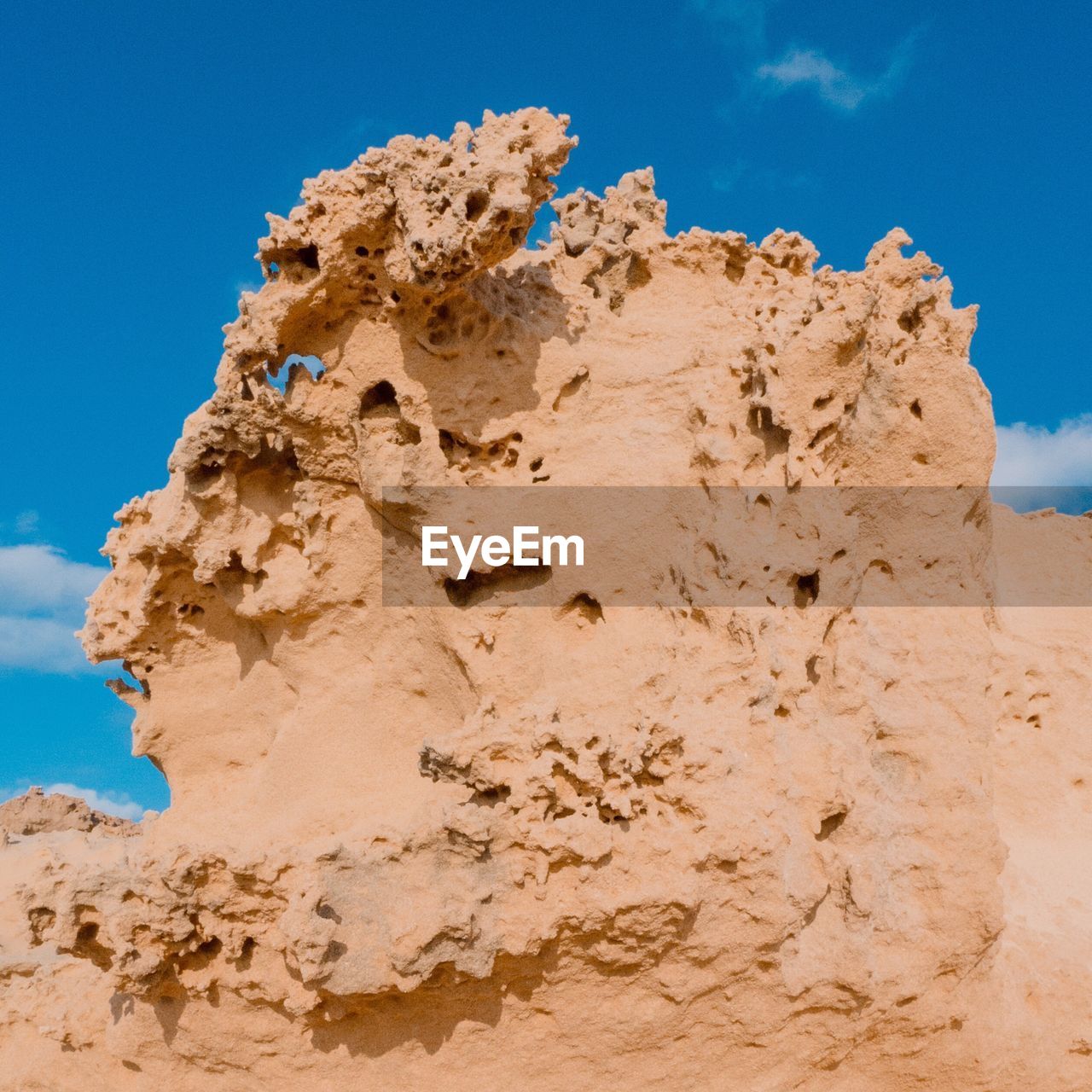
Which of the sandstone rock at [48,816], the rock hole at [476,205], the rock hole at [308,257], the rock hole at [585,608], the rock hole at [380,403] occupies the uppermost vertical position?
the rock hole at [308,257]

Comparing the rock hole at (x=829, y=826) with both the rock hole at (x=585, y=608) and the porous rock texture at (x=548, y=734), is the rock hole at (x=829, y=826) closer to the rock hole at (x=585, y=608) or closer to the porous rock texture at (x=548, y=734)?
the porous rock texture at (x=548, y=734)

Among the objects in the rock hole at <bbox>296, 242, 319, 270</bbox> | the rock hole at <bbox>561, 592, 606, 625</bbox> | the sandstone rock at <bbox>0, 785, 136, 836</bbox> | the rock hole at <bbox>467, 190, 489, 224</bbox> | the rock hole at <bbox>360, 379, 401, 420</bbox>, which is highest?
the rock hole at <bbox>296, 242, 319, 270</bbox>

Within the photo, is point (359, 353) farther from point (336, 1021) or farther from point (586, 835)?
point (336, 1021)

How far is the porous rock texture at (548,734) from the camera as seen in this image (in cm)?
381

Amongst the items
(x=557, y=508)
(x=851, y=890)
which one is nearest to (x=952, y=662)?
(x=851, y=890)

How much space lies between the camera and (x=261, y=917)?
3.96 meters

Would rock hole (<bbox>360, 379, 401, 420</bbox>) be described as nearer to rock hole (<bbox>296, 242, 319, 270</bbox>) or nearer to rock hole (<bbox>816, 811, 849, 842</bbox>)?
rock hole (<bbox>296, 242, 319, 270</bbox>)

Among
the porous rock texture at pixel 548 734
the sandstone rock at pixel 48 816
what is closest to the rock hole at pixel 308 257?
the porous rock texture at pixel 548 734

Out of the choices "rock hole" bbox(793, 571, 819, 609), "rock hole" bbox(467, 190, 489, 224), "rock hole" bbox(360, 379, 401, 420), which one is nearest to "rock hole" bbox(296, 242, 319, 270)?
"rock hole" bbox(360, 379, 401, 420)

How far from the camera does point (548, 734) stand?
381 cm

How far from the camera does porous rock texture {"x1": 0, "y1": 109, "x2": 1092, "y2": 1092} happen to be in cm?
381

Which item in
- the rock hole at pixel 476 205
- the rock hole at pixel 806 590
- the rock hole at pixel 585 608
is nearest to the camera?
the rock hole at pixel 476 205

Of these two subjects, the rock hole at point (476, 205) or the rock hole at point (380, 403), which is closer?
the rock hole at point (476, 205)

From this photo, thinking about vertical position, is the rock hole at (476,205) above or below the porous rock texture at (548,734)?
above
